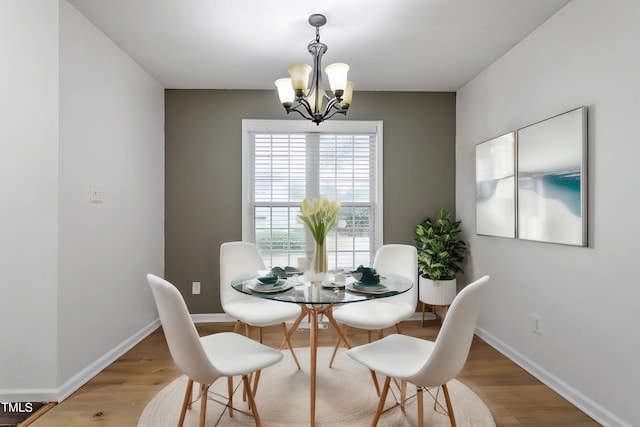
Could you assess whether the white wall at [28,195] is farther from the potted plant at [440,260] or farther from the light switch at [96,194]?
the potted plant at [440,260]

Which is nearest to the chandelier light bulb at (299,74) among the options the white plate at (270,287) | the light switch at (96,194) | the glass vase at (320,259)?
the glass vase at (320,259)

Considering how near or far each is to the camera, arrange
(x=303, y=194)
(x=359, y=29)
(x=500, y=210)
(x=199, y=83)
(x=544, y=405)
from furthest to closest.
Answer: (x=303, y=194)
(x=199, y=83)
(x=500, y=210)
(x=359, y=29)
(x=544, y=405)

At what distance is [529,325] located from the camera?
265 centimetres

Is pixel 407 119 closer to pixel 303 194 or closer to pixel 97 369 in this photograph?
pixel 303 194

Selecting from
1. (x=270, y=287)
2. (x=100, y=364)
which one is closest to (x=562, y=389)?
(x=270, y=287)

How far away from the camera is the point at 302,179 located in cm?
383

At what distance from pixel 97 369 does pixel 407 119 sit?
3.65 meters

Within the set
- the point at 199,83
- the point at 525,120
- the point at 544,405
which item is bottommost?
the point at 544,405

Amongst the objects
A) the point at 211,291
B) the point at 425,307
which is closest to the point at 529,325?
the point at 425,307

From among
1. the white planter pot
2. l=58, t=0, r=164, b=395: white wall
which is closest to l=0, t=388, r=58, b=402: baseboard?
l=58, t=0, r=164, b=395: white wall

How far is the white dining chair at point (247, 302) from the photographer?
2469 mm

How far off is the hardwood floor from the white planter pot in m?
0.47

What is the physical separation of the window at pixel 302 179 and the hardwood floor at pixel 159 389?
42.4 inches

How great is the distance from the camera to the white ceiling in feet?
7.46
